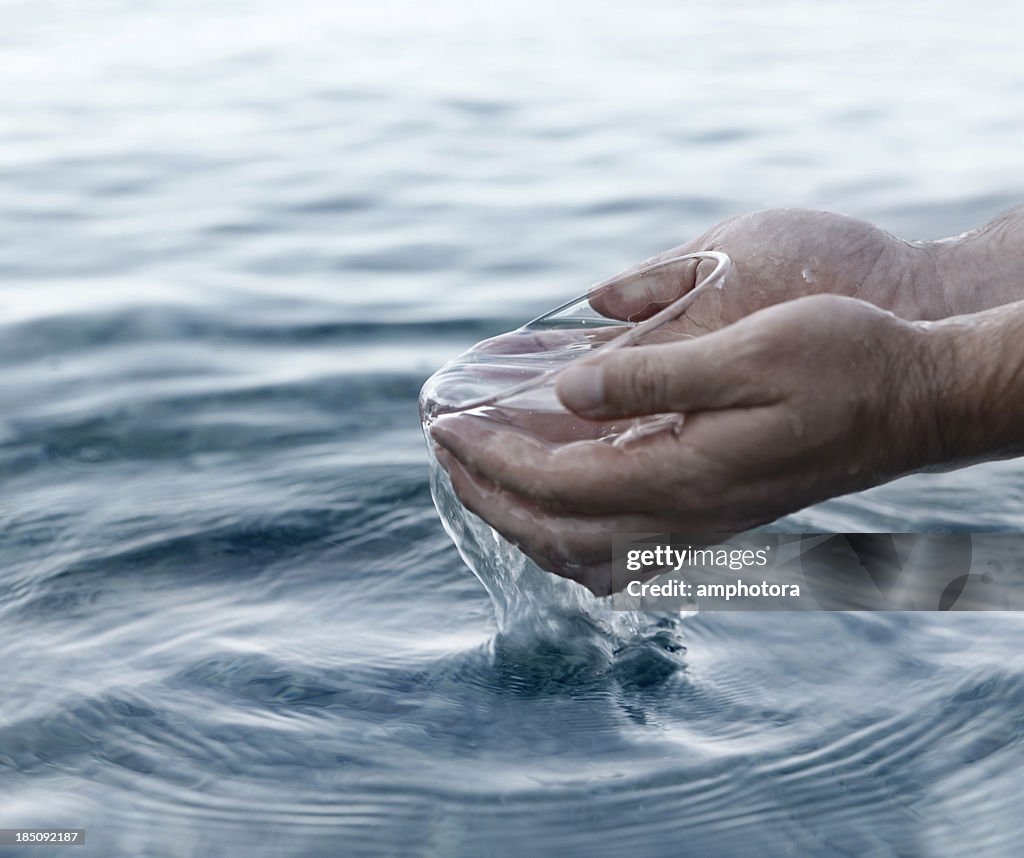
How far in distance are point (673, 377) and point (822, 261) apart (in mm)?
1228

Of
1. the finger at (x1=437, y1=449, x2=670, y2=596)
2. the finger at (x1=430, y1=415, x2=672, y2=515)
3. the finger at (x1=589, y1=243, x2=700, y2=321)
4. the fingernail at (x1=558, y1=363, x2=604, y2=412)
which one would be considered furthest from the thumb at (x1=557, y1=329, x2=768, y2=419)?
the finger at (x1=589, y1=243, x2=700, y2=321)

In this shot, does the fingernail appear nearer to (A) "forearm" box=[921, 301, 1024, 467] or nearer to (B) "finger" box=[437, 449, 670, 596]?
(B) "finger" box=[437, 449, 670, 596]

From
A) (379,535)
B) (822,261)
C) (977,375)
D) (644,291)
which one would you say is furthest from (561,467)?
(379,535)

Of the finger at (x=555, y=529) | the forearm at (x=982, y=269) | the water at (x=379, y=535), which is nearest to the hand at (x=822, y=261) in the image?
the forearm at (x=982, y=269)

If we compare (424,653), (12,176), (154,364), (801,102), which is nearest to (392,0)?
(801,102)

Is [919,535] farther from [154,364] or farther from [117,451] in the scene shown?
[154,364]

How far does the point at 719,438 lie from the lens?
200 cm

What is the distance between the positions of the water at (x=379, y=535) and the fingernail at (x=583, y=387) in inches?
33.3

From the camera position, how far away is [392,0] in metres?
13.9

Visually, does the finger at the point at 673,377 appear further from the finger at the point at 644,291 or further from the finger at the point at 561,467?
the finger at the point at 644,291

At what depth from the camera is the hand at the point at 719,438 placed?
1.96 metres

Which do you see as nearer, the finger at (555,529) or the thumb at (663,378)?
the thumb at (663,378)

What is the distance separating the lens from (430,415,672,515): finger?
2047 millimetres

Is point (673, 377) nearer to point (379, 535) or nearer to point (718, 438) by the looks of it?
point (718, 438)
